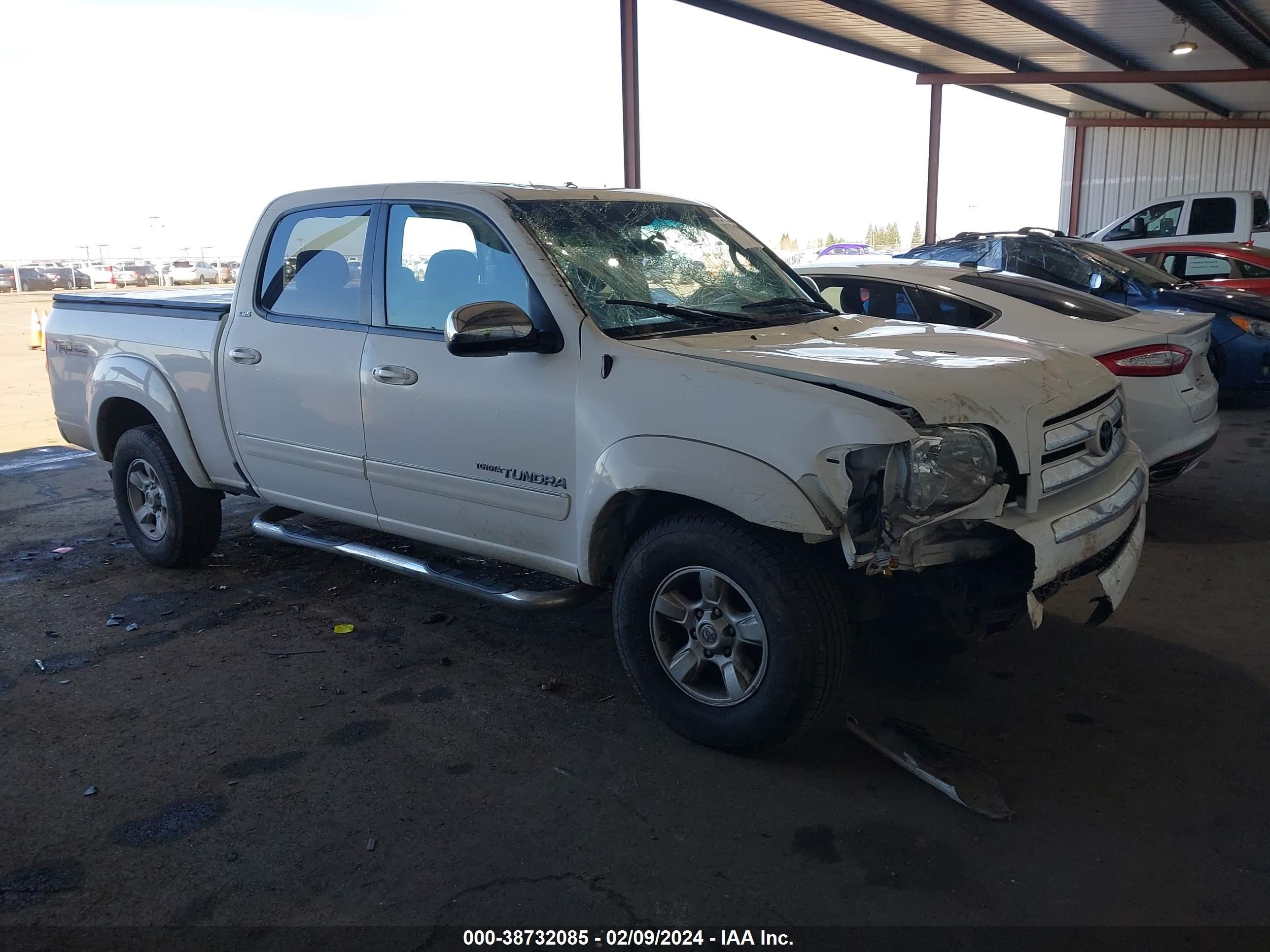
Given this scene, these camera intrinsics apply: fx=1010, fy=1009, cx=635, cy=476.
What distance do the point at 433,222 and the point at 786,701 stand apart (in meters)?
2.38

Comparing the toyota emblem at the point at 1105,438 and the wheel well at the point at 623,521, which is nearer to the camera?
the wheel well at the point at 623,521

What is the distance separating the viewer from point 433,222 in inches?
163

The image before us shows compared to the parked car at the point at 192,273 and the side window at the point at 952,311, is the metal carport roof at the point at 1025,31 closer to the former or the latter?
the side window at the point at 952,311

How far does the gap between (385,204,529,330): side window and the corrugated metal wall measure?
26772 mm

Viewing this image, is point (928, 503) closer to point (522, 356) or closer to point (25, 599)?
point (522, 356)

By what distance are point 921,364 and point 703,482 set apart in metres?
0.87

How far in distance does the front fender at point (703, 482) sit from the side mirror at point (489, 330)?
1.71 ft

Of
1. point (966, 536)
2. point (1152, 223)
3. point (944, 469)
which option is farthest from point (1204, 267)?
point (944, 469)

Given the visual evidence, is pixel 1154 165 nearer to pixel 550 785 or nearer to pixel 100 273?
pixel 550 785

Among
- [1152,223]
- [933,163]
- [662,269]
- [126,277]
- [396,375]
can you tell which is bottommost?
[126,277]

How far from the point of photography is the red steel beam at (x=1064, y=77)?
18.3m

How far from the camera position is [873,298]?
22.1ft

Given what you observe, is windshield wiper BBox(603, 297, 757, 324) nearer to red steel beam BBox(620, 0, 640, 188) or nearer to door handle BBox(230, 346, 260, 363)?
door handle BBox(230, 346, 260, 363)

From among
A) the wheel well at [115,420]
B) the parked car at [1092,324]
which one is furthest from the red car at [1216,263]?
the wheel well at [115,420]
